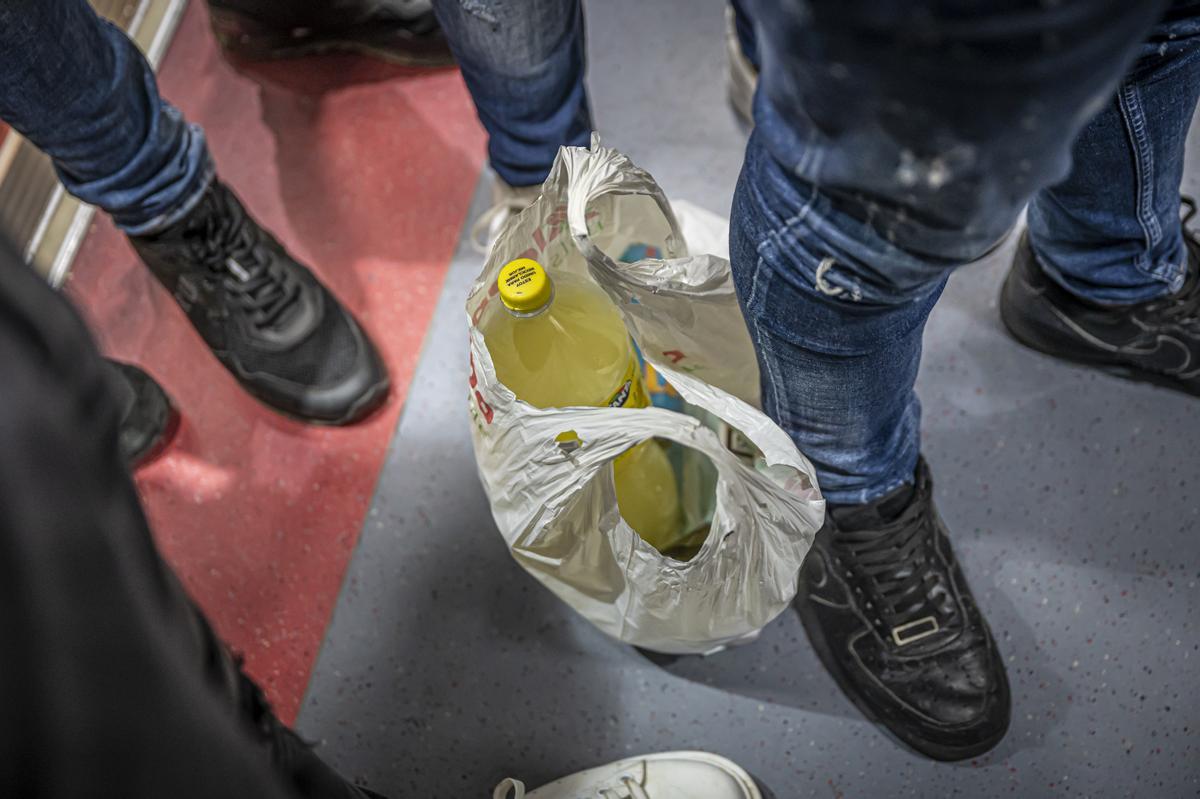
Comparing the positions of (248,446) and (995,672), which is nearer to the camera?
(995,672)

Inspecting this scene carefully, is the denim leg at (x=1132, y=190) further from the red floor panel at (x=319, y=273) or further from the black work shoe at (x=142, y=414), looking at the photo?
the black work shoe at (x=142, y=414)

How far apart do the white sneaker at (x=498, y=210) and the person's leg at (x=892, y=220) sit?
496mm

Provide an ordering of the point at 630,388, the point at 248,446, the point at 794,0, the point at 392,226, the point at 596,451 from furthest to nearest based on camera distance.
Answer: the point at 392,226
the point at 248,446
the point at 630,388
the point at 596,451
the point at 794,0

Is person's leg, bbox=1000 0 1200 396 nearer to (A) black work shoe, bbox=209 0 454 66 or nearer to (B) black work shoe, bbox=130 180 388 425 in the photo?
(B) black work shoe, bbox=130 180 388 425

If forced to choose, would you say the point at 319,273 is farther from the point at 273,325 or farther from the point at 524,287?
the point at 524,287

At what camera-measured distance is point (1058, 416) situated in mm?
990

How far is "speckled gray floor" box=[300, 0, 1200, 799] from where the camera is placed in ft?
2.78

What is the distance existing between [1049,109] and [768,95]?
131 mm

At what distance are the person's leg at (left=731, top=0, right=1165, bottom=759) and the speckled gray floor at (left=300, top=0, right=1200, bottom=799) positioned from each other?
8 cm

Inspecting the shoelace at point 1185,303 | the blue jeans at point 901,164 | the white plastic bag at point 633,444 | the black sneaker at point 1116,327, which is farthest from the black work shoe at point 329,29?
the shoelace at point 1185,303

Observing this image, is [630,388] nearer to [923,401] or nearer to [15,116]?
[923,401]

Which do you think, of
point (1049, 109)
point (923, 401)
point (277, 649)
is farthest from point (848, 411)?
point (277, 649)

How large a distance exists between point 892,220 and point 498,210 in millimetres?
730

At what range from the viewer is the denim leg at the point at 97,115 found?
0.78m
